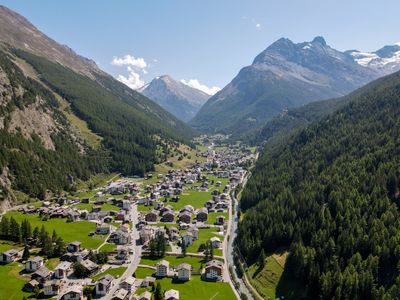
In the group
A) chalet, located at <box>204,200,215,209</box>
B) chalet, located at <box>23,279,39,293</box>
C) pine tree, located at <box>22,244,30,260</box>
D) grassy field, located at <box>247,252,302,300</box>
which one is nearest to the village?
chalet, located at <box>23,279,39,293</box>

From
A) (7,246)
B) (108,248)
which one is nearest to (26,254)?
(7,246)

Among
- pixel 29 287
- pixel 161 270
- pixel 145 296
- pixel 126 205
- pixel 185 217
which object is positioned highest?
pixel 145 296

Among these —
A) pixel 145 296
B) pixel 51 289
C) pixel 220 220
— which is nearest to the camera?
pixel 145 296

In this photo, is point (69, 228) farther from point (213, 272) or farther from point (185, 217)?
point (213, 272)

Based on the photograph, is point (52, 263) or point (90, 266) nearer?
point (90, 266)

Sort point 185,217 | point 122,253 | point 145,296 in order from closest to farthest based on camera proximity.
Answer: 1. point 145,296
2. point 122,253
3. point 185,217

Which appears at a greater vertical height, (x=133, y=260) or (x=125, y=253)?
(x=125, y=253)
